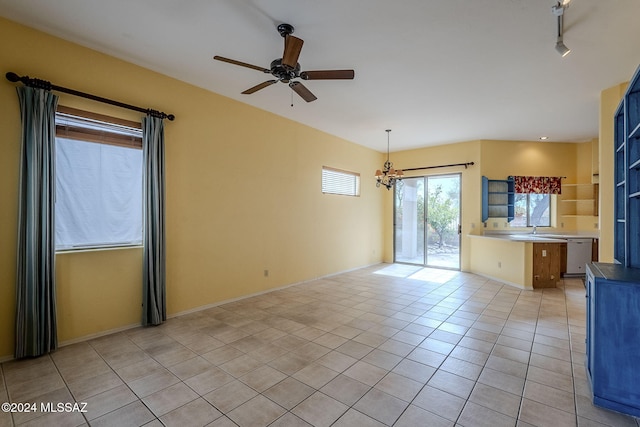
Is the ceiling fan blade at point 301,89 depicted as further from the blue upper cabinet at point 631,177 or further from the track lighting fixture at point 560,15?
the blue upper cabinet at point 631,177

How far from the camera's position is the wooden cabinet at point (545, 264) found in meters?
5.30

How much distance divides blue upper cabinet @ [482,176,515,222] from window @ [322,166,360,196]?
3.04 meters

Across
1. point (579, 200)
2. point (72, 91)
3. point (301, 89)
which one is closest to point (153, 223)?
point (72, 91)

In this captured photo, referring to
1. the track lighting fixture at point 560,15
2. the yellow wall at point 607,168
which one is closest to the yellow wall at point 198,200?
the track lighting fixture at point 560,15

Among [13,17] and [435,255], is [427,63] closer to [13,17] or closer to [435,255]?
[13,17]

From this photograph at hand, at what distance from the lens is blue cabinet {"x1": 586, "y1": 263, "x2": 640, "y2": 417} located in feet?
6.56

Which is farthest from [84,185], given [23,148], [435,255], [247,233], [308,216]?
[435,255]

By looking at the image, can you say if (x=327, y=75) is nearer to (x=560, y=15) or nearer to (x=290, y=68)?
(x=290, y=68)

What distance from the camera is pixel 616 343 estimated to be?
2.05 metres

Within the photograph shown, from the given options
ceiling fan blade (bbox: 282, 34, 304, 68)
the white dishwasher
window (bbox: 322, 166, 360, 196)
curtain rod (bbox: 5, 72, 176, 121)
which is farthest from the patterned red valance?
curtain rod (bbox: 5, 72, 176, 121)

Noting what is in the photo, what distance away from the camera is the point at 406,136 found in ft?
21.0

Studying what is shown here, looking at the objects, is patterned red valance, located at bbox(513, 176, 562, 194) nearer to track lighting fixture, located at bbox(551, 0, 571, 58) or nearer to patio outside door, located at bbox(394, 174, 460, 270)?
patio outside door, located at bbox(394, 174, 460, 270)

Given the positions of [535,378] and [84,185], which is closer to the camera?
[535,378]

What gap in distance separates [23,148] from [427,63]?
4.18m
